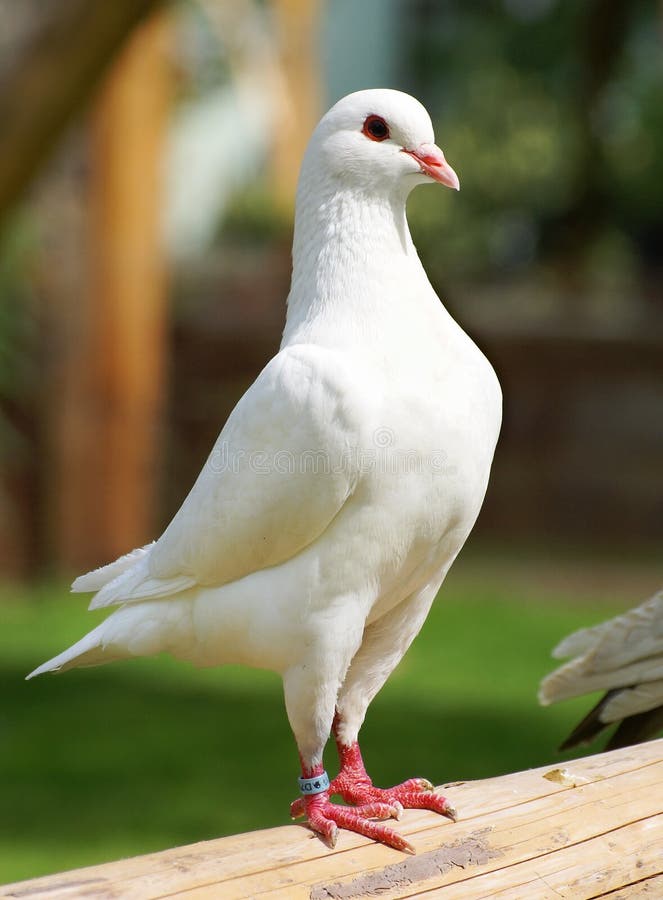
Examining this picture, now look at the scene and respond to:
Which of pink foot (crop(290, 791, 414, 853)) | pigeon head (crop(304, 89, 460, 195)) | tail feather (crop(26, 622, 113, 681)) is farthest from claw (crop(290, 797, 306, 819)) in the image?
pigeon head (crop(304, 89, 460, 195))

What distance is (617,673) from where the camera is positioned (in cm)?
283

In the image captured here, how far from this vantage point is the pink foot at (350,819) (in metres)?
2.11

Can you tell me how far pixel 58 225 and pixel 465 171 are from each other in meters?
8.21

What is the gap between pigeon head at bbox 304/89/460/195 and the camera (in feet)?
6.51

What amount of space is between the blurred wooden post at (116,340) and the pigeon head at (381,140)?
237 inches

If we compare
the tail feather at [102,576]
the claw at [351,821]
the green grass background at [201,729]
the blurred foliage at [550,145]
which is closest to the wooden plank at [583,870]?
the claw at [351,821]

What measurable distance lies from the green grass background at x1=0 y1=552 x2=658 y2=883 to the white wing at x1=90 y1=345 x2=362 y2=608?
9.57ft

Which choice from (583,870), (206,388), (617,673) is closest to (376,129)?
(583,870)

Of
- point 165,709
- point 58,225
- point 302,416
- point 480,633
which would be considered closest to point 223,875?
point 302,416

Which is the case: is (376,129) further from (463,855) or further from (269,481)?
(463,855)

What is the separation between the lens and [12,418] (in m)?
7.96

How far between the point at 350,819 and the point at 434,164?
1.13 m

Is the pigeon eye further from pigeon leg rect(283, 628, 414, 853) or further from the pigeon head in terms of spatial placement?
pigeon leg rect(283, 628, 414, 853)

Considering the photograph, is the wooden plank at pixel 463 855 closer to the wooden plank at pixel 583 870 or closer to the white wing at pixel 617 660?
the wooden plank at pixel 583 870
